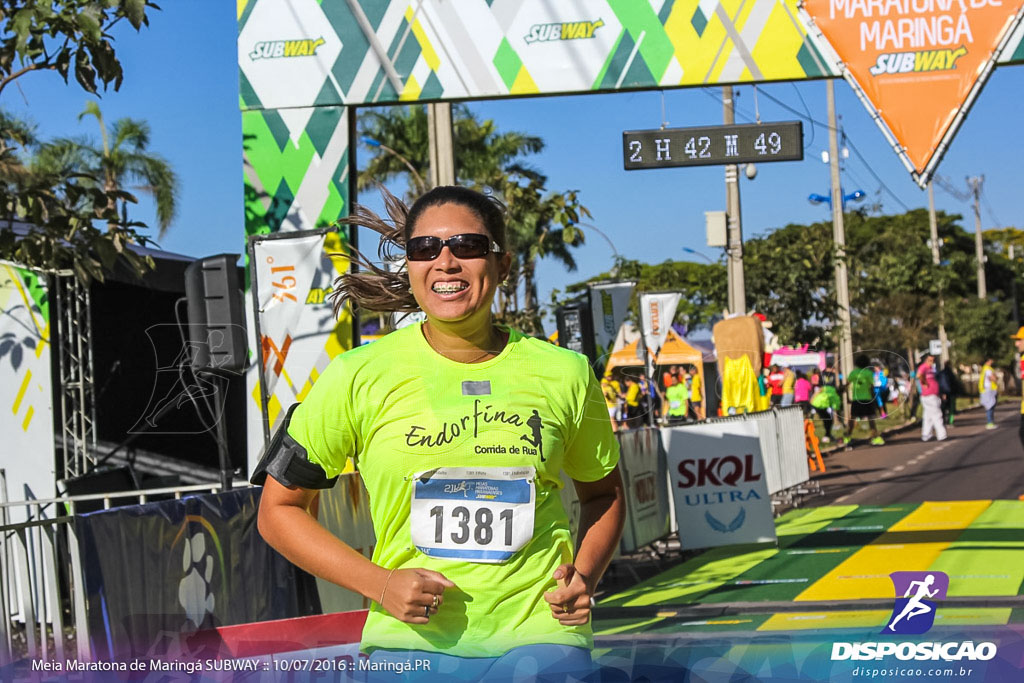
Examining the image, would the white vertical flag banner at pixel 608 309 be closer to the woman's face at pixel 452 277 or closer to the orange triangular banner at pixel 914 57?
the orange triangular banner at pixel 914 57

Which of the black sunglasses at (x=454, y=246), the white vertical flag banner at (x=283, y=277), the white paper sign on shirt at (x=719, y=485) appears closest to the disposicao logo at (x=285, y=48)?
the white vertical flag banner at (x=283, y=277)

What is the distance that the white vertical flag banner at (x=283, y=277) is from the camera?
8.27 meters

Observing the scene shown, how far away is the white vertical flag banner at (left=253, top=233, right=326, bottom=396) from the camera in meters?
8.27

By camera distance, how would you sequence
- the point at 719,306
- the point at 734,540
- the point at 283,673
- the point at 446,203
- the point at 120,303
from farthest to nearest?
the point at 719,306 → the point at 120,303 → the point at 734,540 → the point at 446,203 → the point at 283,673

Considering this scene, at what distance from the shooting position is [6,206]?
705cm

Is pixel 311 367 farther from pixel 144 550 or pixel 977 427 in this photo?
pixel 977 427

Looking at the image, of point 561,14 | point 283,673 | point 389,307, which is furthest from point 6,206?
point 283,673

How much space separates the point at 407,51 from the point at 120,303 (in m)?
7.67

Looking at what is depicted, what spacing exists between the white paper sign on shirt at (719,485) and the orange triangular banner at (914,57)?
14.4 ft

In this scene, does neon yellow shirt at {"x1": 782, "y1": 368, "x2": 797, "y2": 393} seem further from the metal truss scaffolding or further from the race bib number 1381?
the race bib number 1381

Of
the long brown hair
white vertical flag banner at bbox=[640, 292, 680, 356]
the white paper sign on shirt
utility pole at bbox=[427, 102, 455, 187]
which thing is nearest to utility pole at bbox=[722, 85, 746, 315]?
white vertical flag banner at bbox=[640, 292, 680, 356]

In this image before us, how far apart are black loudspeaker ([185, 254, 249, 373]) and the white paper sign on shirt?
4996 millimetres

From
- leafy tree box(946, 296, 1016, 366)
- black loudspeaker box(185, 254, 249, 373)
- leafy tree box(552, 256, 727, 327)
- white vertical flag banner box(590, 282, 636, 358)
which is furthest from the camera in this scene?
leafy tree box(946, 296, 1016, 366)

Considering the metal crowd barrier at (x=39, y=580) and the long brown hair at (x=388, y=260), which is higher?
the long brown hair at (x=388, y=260)
